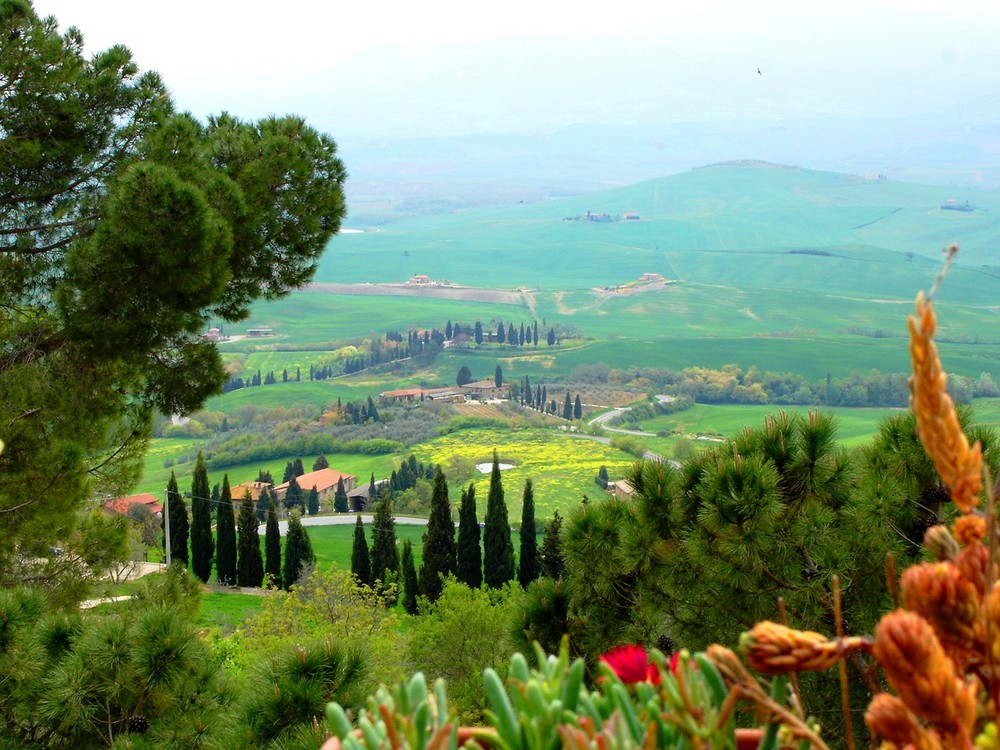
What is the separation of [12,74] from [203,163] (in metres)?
1.68

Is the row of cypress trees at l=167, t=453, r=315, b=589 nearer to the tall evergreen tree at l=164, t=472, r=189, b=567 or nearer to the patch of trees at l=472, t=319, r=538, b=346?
the tall evergreen tree at l=164, t=472, r=189, b=567

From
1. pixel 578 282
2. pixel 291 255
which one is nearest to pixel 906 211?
pixel 578 282

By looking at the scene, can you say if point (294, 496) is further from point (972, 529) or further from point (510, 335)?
point (510, 335)

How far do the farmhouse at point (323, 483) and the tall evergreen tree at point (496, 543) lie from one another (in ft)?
80.7

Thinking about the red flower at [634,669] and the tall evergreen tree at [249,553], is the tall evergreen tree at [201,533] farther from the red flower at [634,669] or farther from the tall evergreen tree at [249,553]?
the red flower at [634,669]

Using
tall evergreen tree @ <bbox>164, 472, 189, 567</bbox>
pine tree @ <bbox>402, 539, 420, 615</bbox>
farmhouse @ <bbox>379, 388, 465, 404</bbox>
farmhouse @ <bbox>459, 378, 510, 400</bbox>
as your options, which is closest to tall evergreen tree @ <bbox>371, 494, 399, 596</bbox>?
pine tree @ <bbox>402, 539, 420, 615</bbox>

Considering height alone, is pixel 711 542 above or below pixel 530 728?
below

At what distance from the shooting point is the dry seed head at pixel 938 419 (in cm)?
123

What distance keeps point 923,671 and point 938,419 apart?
1.00 feet

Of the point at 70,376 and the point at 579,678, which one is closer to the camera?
the point at 579,678

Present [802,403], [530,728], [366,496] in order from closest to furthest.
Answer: [530,728] → [366,496] → [802,403]

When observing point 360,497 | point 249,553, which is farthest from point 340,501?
point 249,553

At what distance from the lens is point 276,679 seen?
153 inches

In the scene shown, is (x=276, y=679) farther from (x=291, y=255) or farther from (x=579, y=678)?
(x=291, y=255)
